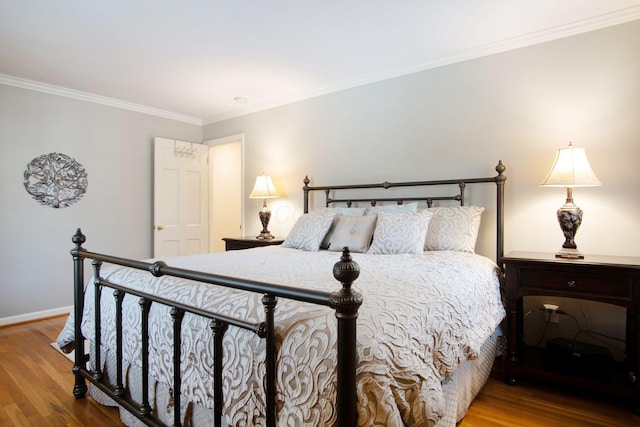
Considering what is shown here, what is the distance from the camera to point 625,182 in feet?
7.64

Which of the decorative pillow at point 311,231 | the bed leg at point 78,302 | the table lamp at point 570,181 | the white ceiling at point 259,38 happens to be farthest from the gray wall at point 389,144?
the bed leg at point 78,302

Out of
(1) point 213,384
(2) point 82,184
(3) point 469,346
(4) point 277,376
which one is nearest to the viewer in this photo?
(4) point 277,376

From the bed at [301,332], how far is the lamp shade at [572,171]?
0.39 metres

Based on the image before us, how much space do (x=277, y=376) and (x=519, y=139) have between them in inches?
97.1

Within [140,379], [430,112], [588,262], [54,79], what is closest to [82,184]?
[54,79]

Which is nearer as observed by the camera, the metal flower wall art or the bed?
the bed

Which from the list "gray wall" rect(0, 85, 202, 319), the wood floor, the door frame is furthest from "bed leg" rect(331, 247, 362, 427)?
"gray wall" rect(0, 85, 202, 319)

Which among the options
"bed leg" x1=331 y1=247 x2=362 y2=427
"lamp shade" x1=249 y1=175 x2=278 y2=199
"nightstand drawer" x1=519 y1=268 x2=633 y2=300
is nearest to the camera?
"bed leg" x1=331 y1=247 x2=362 y2=427

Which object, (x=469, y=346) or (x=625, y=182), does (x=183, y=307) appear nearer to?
(x=469, y=346)

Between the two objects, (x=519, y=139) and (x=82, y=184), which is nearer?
(x=519, y=139)

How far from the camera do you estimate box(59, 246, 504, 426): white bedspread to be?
3.19ft

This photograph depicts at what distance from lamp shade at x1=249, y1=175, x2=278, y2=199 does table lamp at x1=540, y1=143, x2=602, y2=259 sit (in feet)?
8.22

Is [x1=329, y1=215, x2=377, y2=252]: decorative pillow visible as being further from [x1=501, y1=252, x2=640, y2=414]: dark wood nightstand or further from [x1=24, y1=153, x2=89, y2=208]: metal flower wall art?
[x1=24, y1=153, x2=89, y2=208]: metal flower wall art

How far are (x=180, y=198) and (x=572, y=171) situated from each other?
4.06 m
